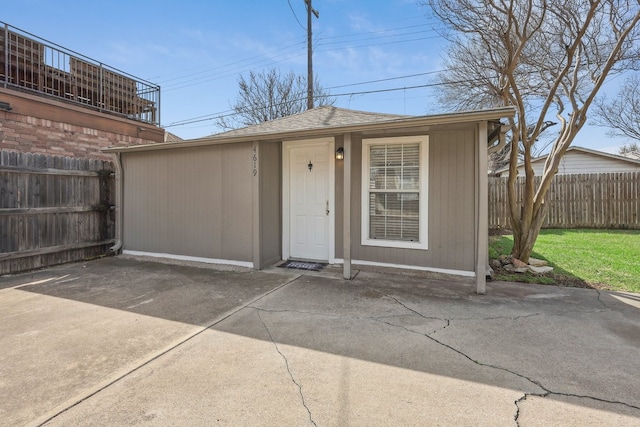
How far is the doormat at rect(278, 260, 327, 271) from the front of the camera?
5.54 m

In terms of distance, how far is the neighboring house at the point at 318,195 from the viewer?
4.88m

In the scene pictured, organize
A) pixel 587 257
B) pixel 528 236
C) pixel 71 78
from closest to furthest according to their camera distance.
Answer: pixel 528 236
pixel 587 257
pixel 71 78

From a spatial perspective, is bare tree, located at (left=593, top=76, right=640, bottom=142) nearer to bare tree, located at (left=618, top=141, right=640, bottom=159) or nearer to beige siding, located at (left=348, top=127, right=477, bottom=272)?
bare tree, located at (left=618, top=141, right=640, bottom=159)

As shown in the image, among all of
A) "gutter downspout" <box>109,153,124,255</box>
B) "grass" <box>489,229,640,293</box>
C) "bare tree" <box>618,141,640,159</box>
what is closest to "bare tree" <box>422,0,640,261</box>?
"grass" <box>489,229,640,293</box>

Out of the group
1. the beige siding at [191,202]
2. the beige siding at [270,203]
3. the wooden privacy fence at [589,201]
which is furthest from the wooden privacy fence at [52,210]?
the wooden privacy fence at [589,201]

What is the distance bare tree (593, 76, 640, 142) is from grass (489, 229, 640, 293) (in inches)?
268

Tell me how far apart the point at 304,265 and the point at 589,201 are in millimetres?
9958

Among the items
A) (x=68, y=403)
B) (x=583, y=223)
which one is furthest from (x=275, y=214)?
(x=583, y=223)

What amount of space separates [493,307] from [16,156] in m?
7.40

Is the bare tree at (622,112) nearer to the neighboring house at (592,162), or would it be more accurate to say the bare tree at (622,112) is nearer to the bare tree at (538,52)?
the neighboring house at (592,162)

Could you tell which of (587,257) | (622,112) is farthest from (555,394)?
(622,112)

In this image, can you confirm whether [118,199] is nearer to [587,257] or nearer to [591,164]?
[587,257]

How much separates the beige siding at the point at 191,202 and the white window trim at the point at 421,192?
6.44ft

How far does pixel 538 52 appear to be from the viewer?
6.82 metres
